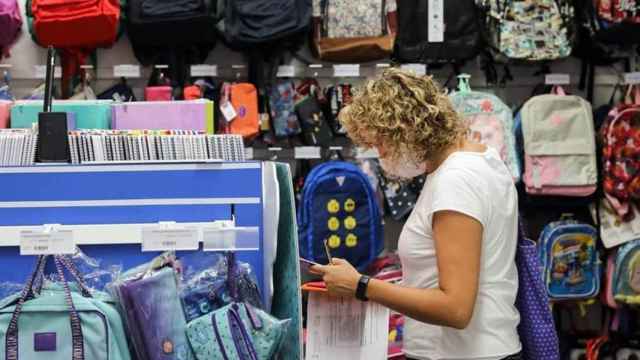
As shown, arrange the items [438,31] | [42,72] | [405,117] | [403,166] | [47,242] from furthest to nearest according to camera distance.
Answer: [42,72], [438,31], [403,166], [405,117], [47,242]

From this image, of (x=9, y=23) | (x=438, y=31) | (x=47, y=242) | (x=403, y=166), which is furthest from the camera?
(x=438, y=31)

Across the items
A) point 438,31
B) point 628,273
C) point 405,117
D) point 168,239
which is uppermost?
point 438,31

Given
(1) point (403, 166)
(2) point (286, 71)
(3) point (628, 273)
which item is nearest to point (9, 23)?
(2) point (286, 71)

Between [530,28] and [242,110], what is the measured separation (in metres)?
1.58

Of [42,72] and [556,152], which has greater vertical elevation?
[42,72]

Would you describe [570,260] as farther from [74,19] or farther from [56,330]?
[56,330]

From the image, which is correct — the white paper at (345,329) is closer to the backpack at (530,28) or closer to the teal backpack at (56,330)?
the teal backpack at (56,330)

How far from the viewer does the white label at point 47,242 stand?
157 centimetres

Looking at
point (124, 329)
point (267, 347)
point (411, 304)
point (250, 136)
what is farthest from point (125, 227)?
point (250, 136)

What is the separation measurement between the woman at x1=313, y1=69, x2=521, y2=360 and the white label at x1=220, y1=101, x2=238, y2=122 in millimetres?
2162

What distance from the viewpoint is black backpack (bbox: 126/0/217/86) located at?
3893 mm

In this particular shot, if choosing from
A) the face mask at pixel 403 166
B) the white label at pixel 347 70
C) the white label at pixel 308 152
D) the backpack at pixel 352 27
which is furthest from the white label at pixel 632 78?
the face mask at pixel 403 166

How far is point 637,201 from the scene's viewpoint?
3961 mm

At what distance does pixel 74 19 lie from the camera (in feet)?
12.6
